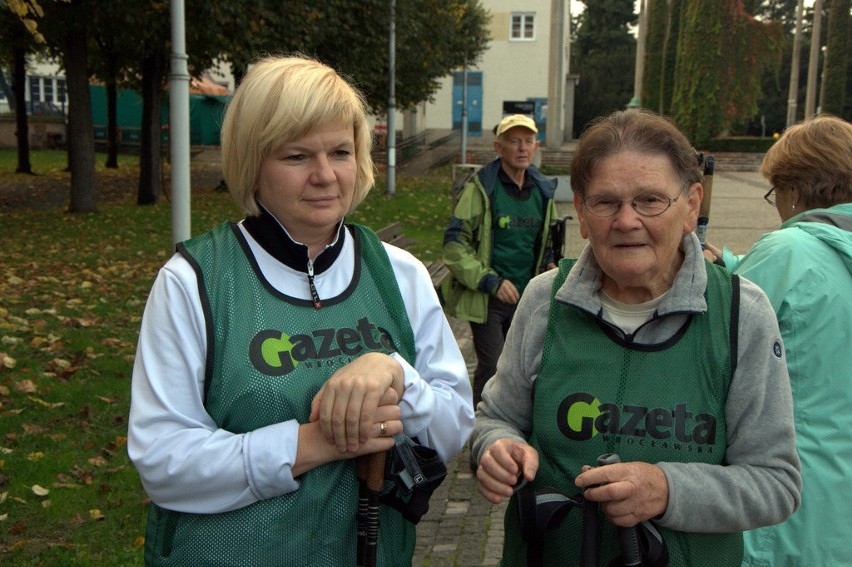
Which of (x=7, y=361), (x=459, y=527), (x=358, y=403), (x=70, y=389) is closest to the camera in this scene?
(x=358, y=403)

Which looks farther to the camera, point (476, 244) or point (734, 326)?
point (476, 244)

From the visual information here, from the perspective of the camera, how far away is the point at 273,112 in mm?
2246

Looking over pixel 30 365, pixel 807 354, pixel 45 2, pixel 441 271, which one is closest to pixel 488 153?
pixel 45 2

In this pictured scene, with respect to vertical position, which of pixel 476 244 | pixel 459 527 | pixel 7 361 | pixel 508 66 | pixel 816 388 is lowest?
pixel 459 527

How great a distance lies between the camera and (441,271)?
13.4 meters

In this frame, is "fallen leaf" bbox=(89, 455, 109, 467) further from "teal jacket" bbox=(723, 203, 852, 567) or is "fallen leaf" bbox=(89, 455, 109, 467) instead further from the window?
the window

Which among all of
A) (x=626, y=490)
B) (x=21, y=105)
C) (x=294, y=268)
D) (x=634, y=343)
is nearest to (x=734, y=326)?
(x=634, y=343)

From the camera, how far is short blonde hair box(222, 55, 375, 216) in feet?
7.35

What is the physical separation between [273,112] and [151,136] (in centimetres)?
2344

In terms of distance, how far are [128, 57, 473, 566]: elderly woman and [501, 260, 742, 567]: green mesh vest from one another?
24cm

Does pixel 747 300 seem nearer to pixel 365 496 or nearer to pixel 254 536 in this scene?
pixel 365 496

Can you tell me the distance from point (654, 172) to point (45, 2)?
17014 mm

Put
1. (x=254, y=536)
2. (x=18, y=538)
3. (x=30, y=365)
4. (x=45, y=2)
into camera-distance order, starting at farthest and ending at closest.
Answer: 1. (x=45, y=2)
2. (x=30, y=365)
3. (x=18, y=538)
4. (x=254, y=536)

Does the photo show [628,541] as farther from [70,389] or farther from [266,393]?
[70,389]
